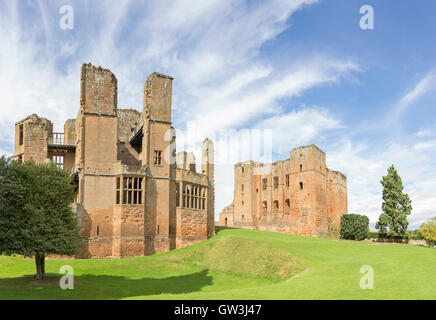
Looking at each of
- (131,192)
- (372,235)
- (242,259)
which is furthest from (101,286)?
(372,235)

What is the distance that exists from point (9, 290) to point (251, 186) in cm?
6108

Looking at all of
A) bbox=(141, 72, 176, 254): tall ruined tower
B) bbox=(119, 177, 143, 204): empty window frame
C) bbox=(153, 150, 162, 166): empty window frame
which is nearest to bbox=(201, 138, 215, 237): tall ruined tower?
bbox=(141, 72, 176, 254): tall ruined tower

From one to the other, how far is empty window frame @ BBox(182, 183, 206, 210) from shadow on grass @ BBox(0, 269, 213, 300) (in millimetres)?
12298

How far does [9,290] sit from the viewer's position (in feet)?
74.5

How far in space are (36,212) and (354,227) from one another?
57.0 m

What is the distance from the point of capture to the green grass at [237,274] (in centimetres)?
1844

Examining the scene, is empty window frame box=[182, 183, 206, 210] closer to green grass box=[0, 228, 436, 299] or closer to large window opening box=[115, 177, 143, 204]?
green grass box=[0, 228, 436, 299]

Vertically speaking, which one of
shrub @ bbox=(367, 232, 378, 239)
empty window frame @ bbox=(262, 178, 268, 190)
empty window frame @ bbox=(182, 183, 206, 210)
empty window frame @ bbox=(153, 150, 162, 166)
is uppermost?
empty window frame @ bbox=(153, 150, 162, 166)

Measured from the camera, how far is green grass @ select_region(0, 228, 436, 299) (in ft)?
60.5

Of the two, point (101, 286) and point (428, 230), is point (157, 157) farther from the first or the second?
point (428, 230)

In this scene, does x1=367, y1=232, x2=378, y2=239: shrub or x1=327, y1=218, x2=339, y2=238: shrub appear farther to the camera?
x1=327, y1=218, x2=339, y2=238: shrub

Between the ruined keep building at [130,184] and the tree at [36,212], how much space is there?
1099 cm

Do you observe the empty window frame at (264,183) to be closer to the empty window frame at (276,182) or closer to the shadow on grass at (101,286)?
the empty window frame at (276,182)
